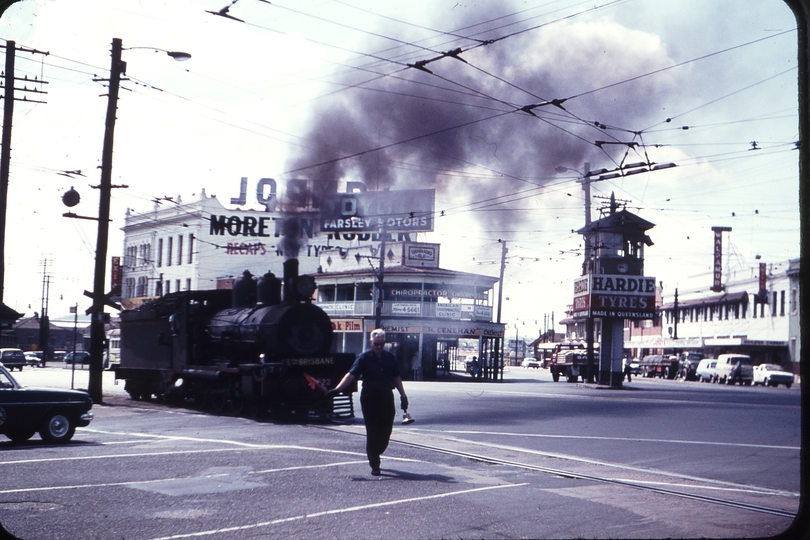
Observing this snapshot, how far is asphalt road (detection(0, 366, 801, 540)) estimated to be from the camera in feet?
21.7

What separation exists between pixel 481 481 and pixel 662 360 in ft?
189

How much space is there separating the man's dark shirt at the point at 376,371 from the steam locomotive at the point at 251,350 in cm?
769

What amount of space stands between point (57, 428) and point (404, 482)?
21.0ft

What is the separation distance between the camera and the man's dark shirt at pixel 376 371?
368 inches

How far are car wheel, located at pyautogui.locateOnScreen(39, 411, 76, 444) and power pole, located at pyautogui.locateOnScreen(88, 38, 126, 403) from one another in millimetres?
9293

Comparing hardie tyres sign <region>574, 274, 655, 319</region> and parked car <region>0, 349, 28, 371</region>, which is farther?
parked car <region>0, 349, 28, 371</region>

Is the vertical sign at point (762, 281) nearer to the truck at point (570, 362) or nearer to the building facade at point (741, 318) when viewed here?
the building facade at point (741, 318)

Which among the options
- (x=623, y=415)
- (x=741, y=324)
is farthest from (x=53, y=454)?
(x=741, y=324)

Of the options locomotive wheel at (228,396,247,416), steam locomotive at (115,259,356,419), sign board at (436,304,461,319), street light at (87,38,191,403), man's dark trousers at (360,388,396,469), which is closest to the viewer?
man's dark trousers at (360,388,396,469)

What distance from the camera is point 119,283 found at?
173 ft

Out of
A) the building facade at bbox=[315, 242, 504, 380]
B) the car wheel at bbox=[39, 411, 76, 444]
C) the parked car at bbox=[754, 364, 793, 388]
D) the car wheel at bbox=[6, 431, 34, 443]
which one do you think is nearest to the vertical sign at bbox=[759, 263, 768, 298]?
the parked car at bbox=[754, 364, 793, 388]

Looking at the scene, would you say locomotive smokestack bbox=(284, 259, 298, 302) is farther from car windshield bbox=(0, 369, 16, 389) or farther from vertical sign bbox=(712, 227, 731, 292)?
vertical sign bbox=(712, 227, 731, 292)

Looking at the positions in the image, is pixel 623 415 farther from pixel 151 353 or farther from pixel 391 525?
pixel 391 525

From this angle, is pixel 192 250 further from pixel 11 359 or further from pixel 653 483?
pixel 653 483
